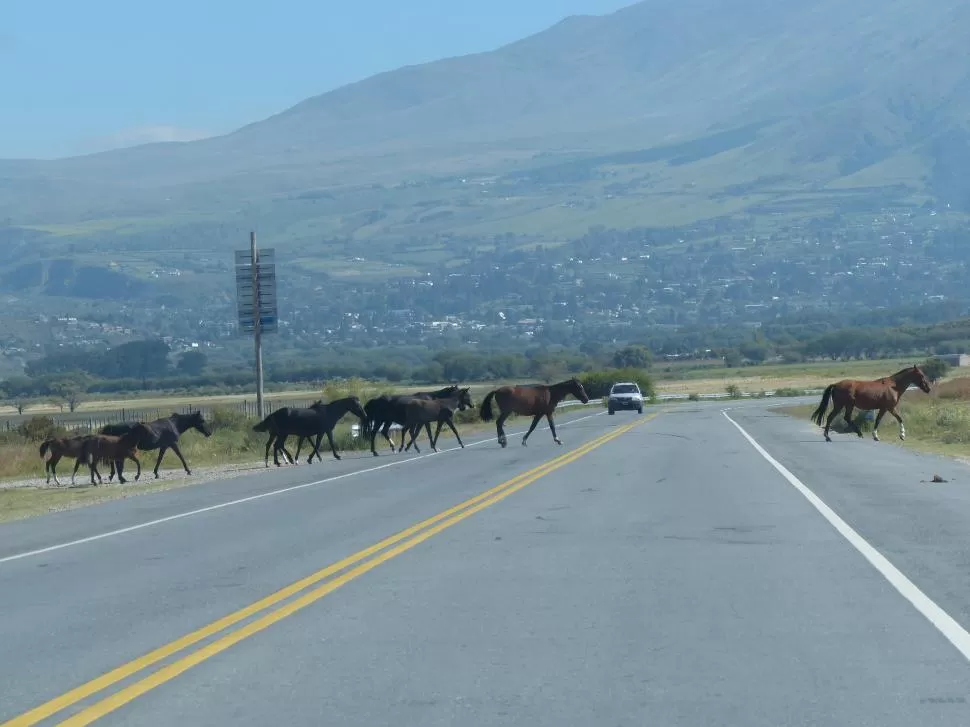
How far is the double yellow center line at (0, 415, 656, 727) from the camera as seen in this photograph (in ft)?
31.0

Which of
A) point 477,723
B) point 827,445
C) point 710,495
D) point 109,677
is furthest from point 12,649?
point 827,445

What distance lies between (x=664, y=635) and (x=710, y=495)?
11.5 meters

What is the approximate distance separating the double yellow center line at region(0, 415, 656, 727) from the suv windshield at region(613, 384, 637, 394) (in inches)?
2027

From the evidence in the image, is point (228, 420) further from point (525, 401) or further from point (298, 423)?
point (298, 423)

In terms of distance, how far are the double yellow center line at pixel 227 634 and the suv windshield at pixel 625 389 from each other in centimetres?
5149

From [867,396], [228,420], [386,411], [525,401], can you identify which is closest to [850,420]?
[867,396]

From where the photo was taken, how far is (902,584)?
43.7 ft

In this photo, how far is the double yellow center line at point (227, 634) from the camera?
9.45 m

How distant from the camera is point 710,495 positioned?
74.0 ft

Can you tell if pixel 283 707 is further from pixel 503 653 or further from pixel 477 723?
pixel 503 653

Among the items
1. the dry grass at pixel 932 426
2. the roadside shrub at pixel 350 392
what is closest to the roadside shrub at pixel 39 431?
the roadside shrub at pixel 350 392

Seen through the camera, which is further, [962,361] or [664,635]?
[962,361]

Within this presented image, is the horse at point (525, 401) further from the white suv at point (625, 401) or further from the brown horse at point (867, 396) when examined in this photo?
the white suv at point (625, 401)

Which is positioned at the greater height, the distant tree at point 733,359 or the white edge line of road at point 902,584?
the white edge line of road at point 902,584
